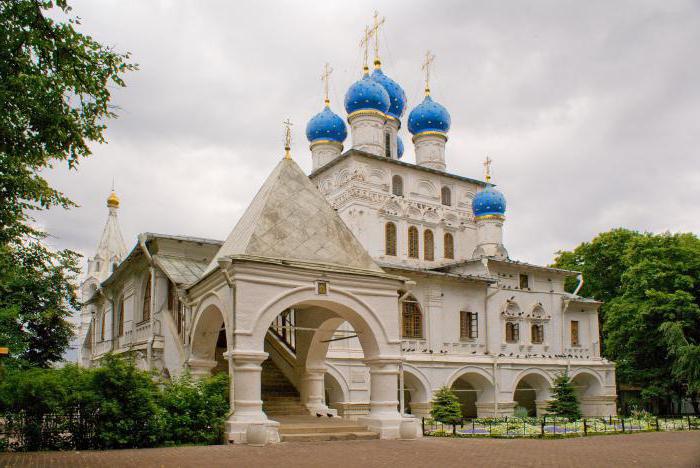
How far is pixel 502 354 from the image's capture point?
26.5 m

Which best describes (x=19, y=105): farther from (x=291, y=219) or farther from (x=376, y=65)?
(x=376, y=65)

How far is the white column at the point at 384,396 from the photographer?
13.0 meters

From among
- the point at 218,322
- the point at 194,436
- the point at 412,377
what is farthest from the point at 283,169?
the point at 412,377

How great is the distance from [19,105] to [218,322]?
6.49m

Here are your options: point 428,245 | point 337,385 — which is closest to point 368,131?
point 428,245

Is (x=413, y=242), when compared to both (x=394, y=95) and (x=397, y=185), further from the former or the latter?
(x=394, y=95)

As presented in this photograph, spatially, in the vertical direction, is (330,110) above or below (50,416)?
above

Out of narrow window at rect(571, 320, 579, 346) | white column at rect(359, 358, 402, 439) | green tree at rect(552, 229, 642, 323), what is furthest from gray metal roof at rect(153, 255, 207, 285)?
green tree at rect(552, 229, 642, 323)

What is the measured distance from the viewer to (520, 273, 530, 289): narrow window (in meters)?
28.3

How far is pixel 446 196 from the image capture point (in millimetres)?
31094

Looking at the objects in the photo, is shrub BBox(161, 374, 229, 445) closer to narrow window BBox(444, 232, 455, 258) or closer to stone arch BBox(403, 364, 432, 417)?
stone arch BBox(403, 364, 432, 417)

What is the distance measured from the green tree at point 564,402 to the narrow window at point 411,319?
17.7 feet

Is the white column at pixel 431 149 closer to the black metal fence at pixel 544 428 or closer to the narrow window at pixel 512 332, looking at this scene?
the narrow window at pixel 512 332

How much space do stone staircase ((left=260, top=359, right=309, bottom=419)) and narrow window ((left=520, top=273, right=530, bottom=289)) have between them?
49.0ft
